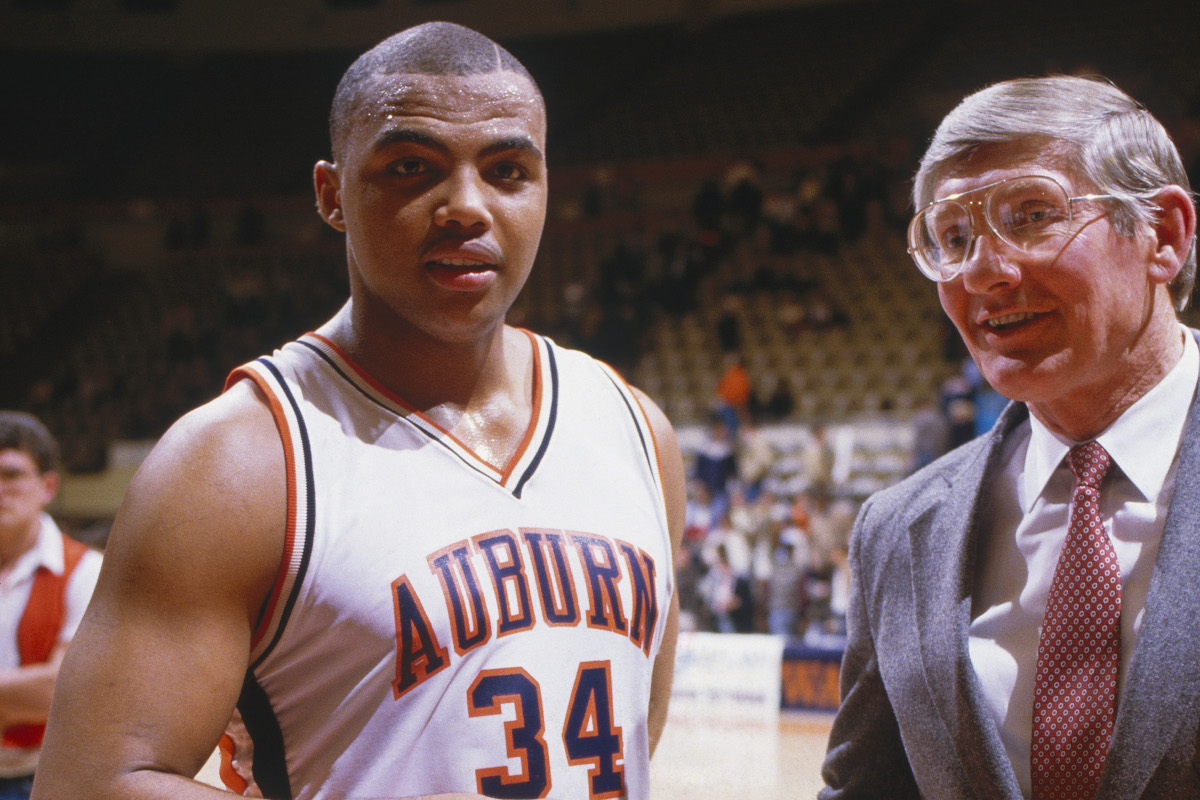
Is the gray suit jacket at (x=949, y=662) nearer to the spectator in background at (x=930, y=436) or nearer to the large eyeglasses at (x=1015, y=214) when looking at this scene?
the large eyeglasses at (x=1015, y=214)

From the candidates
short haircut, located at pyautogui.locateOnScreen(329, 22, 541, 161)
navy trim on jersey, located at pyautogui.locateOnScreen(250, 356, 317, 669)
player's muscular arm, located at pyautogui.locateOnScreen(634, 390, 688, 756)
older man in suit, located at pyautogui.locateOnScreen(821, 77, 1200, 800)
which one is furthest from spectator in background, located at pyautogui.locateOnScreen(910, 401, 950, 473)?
navy trim on jersey, located at pyautogui.locateOnScreen(250, 356, 317, 669)

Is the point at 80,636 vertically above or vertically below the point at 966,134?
below

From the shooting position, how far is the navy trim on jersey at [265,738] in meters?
1.50

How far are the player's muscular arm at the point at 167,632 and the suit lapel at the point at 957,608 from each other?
3.25 feet

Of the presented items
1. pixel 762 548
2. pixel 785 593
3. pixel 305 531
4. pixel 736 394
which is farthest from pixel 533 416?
pixel 736 394

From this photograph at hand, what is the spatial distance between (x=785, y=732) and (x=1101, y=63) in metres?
9.57

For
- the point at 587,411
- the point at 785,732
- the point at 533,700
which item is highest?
the point at 587,411

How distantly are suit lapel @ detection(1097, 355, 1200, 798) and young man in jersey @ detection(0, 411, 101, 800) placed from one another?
2666mm

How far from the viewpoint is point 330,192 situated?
1.71 meters

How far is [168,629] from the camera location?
1357mm

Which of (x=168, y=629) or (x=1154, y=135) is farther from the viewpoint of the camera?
(x=1154, y=135)

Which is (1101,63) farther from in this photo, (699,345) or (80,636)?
(80,636)

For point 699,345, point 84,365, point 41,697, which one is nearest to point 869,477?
point 699,345

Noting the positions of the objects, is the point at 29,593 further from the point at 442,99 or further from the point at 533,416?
the point at 442,99
